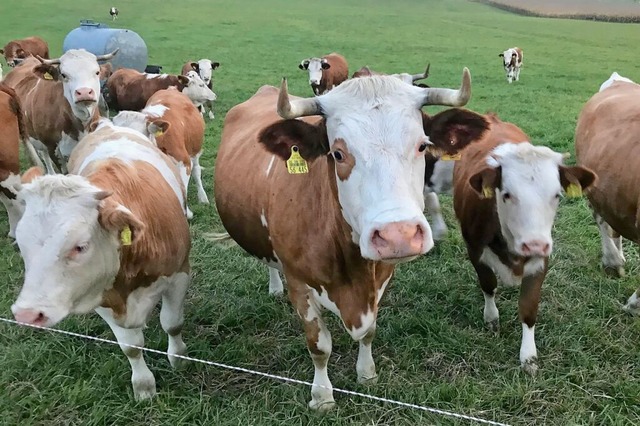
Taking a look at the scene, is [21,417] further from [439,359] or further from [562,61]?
[562,61]

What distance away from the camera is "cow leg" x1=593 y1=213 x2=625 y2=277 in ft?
16.0

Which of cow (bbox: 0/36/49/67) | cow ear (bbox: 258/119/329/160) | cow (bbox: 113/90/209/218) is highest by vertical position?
cow ear (bbox: 258/119/329/160)

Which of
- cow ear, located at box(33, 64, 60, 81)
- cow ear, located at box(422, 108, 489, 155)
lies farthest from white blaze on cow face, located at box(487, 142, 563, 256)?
cow ear, located at box(33, 64, 60, 81)

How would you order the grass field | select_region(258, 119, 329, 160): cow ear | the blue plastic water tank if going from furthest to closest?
1. the blue plastic water tank
2. the grass field
3. select_region(258, 119, 329, 160): cow ear

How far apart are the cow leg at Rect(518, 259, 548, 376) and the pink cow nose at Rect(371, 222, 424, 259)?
5.75 feet

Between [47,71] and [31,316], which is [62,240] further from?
[47,71]

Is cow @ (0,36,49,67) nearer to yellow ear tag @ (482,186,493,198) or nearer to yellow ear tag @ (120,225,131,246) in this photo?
Answer: yellow ear tag @ (120,225,131,246)

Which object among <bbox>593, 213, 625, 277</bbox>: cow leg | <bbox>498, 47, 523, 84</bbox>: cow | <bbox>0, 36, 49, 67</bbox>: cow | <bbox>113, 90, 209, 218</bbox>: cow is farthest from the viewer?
<bbox>498, 47, 523, 84</bbox>: cow

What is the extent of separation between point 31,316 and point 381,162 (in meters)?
1.73

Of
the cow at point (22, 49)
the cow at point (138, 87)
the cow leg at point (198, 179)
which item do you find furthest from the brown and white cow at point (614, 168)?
the cow at point (22, 49)

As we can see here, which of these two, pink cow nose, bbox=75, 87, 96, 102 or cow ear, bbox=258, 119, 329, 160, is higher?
cow ear, bbox=258, 119, 329, 160

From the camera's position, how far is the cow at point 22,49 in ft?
49.1

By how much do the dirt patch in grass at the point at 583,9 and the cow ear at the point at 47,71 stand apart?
1527 inches

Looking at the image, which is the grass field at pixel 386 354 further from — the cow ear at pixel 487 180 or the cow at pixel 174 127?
the cow ear at pixel 487 180
